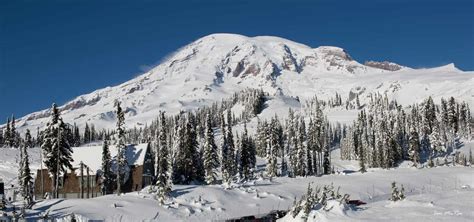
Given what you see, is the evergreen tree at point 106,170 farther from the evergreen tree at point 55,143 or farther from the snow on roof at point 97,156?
the evergreen tree at point 55,143

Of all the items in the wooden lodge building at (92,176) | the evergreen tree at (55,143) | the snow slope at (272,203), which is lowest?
the snow slope at (272,203)

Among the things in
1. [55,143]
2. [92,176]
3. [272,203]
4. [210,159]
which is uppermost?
[55,143]

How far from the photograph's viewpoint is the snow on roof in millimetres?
78812

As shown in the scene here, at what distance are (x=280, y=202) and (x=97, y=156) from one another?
30591 millimetres

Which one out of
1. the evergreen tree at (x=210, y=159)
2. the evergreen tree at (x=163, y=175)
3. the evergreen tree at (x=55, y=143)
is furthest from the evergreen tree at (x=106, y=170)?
the evergreen tree at (x=210, y=159)

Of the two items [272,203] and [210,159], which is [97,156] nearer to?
[210,159]

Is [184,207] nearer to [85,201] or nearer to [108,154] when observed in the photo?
[85,201]

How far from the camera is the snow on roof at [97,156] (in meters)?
78.8

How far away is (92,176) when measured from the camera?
257 ft

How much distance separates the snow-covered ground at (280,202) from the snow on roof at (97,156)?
14.1 m

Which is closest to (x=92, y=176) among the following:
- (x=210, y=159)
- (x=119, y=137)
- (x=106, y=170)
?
(x=106, y=170)

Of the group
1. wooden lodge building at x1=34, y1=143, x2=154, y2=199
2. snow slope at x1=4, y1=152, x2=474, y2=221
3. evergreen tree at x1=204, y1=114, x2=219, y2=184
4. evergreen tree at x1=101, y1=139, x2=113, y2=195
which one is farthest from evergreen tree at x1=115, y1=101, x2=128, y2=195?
evergreen tree at x1=204, y1=114, x2=219, y2=184

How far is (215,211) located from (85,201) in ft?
42.9

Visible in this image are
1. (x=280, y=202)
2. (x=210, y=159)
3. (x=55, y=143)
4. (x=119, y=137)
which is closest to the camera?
(x=280, y=202)
